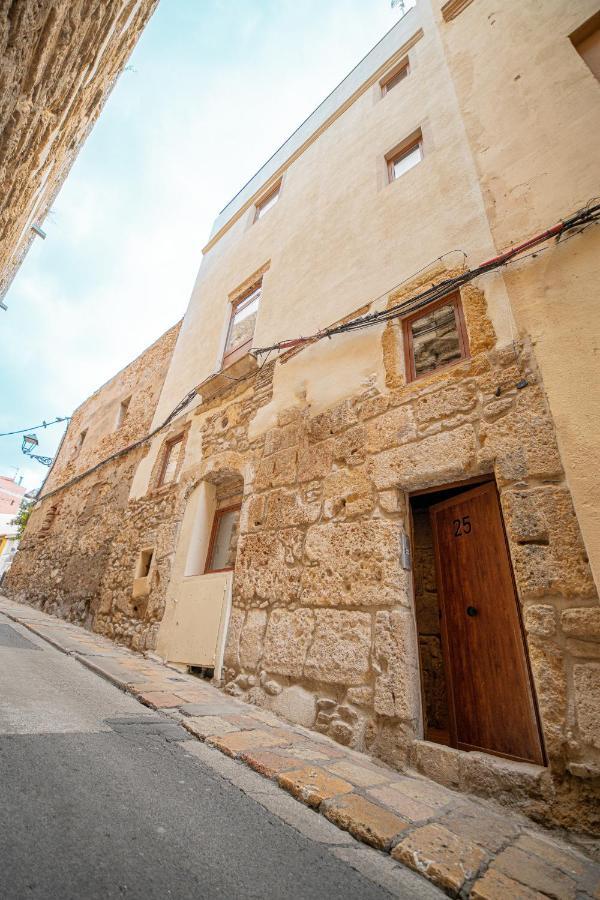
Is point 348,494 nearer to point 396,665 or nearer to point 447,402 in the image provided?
point 447,402

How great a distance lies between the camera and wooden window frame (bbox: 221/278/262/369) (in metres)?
6.18

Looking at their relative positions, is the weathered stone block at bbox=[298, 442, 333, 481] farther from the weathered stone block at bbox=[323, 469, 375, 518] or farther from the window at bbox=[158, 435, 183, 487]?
the window at bbox=[158, 435, 183, 487]

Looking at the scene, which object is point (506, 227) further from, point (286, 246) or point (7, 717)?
point (7, 717)

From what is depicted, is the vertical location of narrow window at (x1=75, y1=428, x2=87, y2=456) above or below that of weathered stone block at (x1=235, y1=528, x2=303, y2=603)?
above

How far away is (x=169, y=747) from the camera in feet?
6.55

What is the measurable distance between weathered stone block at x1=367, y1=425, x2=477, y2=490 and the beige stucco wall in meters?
0.56

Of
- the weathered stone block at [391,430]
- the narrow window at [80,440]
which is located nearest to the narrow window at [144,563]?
the weathered stone block at [391,430]

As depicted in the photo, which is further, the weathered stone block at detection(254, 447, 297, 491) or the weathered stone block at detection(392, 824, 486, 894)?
the weathered stone block at detection(254, 447, 297, 491)

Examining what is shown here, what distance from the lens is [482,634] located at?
98.3 inches

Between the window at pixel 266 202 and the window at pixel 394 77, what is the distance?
93.9 inches

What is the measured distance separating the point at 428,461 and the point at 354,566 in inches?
38.9

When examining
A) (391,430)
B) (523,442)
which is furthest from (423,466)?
(523,442)

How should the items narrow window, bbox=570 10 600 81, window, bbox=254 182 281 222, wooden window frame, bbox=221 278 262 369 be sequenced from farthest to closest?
window, bbox=254 182 281 222, wooden window frame, bbox=221 278 262 369, narrow window, bbox=570 10 600 81

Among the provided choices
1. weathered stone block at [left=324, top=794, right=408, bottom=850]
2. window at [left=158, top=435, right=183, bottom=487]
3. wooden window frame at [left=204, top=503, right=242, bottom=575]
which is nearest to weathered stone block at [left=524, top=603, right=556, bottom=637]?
weathered stone block at [left=324, top=794, right=408, bottom=850]
